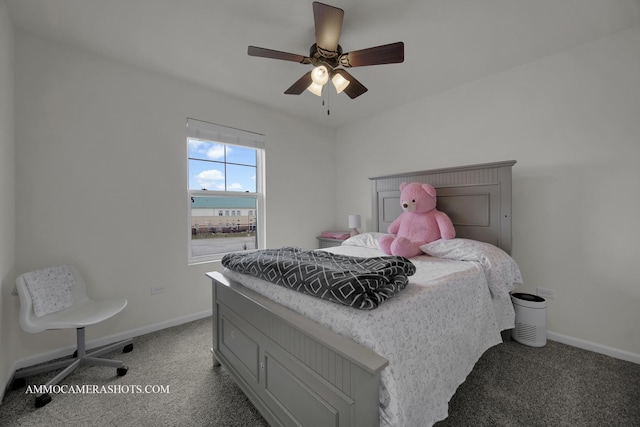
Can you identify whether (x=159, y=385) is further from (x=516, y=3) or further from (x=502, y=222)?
(x=516, y=3)

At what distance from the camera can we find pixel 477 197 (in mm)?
2465

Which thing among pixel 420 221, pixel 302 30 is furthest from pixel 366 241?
pixel 302 30

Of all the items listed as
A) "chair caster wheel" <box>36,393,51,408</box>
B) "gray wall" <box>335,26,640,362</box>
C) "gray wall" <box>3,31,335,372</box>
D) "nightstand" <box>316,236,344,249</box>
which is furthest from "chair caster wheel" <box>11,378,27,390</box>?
"gray wall" <box>335,26,640,362</box>

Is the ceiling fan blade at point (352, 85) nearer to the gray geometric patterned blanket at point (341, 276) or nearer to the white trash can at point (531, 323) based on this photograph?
the gray geometric patterned blanket at point (341, 276)

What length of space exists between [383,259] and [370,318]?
53cm

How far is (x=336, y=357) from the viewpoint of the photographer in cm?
100

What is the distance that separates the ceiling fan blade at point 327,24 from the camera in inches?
57.8

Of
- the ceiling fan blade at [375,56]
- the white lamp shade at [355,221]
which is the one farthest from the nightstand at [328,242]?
the ceiling fan blade at [375,56]

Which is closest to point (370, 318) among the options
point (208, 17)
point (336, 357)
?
point (336, 357)

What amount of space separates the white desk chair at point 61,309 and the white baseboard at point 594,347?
356cm

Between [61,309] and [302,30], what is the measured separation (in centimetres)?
278

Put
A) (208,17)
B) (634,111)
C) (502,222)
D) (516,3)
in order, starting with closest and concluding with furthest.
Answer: (516,3), (208,17), (634,111), (502,222)

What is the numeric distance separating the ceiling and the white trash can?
2.20m

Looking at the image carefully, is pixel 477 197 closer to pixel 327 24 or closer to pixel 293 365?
pixel 327 24
